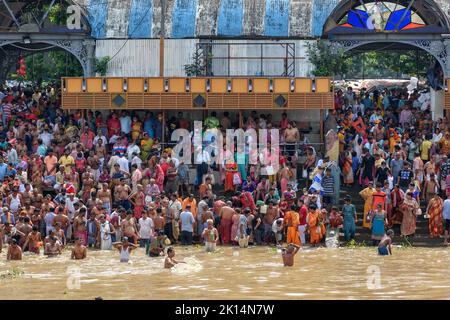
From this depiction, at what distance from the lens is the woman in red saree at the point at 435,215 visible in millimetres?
29375

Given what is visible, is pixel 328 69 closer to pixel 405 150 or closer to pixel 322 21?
pixel 322 21

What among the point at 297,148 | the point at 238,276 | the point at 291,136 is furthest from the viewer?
the point at 297,148

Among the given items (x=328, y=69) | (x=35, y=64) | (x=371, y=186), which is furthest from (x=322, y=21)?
(x=35, y=64)

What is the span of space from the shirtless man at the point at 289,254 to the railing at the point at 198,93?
331 inches

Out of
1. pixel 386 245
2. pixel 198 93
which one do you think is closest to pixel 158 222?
pixel 386 245

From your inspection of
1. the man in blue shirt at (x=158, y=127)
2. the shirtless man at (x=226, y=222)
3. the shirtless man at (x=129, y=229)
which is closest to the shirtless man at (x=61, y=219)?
the shirtless man at (x=129, y=229)

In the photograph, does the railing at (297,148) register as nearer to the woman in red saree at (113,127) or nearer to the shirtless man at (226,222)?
the woman in red saree at (113,127)

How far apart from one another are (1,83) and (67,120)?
916cm

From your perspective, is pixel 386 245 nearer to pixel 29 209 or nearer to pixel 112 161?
pixel 112 161

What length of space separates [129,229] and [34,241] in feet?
6.89

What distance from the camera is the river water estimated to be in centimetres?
2350

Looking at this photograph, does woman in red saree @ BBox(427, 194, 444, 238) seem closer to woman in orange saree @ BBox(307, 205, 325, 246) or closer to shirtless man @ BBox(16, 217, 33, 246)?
woman in orange saree @ BBox(307, 205, 325, 246)

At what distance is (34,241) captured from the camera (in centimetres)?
2880
